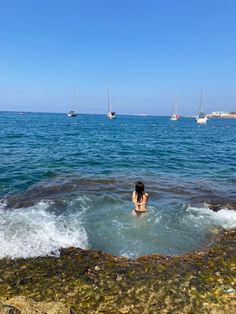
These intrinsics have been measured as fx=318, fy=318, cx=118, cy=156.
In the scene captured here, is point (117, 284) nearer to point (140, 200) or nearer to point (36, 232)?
point (36, 232)

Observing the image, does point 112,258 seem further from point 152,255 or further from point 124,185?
point 124,185

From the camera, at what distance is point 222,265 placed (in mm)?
8125

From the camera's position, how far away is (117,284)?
713 centimetres

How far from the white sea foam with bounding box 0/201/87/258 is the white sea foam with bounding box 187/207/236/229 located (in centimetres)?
443

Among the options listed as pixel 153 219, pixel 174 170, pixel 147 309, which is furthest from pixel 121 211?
pixel 174 170

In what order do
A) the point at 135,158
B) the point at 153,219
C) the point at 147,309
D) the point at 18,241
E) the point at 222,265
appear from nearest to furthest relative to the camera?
the point at 147,309 → the point at 222,265 → the point at 18,241 → the point at 153,219 → the point at 135,158

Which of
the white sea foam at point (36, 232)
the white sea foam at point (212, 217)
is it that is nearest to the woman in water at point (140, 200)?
the white sea foam at point (212, 217)

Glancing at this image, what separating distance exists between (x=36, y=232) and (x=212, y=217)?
6.58m

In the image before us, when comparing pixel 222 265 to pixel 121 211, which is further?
pixel 121 211

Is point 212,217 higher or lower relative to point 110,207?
higher

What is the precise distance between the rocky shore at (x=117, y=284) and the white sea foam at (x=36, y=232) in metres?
0.58

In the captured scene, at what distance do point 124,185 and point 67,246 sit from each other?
8.53 m

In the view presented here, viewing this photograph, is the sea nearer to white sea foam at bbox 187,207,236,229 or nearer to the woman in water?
white sea foam at bbox 187,207,236,229

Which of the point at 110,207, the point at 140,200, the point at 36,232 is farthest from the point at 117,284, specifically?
the point at 110,207
